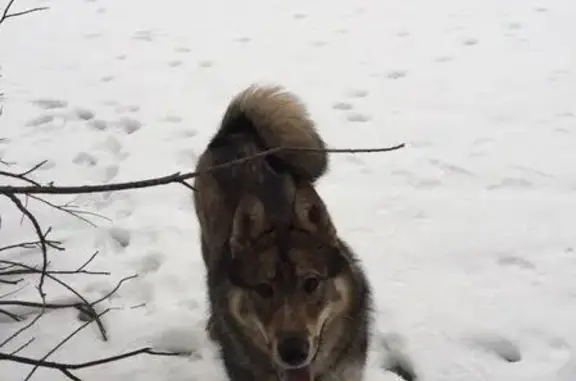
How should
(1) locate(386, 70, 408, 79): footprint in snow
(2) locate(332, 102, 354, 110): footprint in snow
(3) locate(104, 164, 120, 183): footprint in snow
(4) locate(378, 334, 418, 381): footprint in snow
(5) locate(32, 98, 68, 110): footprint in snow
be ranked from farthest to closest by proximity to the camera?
(1) locate(386, 70, 408, 79): footprint in snow → (5) locate(32, 98, 68, 110): footprint in snow → (2) locate(332, 102, 354, 110): footprint in snow → (3) locate(104, 164, 120, 183): footprint in snow → (4) locate(378, 334, 418, 381): footprint in snow

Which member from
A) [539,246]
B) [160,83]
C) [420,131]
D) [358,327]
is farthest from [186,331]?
[160,83]

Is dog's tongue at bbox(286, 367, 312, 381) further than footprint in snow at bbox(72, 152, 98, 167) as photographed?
No

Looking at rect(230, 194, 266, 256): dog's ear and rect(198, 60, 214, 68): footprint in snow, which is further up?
rect(230, 194, 266, 256): dog's ear

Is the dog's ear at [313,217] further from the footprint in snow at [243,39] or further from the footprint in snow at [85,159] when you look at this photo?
the footprint in snow at [243,39]

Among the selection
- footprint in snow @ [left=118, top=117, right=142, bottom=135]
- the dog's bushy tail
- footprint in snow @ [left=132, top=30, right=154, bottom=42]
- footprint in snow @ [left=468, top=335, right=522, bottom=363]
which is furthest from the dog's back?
footprint in snow @ [left=132, top=30, right=154, bottom=42]

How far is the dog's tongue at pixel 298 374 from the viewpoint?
278 centimetres

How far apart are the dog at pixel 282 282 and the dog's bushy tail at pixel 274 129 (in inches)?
0.7

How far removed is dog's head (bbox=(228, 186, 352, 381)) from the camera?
2.67 metres

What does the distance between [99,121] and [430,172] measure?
7.90ft

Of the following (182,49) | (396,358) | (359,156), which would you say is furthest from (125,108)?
(396,358)

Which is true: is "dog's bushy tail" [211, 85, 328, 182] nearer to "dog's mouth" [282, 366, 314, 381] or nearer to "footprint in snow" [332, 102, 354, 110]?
"dog's mouth" [282, 366, 314, 381]

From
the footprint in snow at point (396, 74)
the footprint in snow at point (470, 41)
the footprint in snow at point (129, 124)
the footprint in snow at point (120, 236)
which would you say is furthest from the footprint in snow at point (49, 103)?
the footprint in snow at point (470, 41)

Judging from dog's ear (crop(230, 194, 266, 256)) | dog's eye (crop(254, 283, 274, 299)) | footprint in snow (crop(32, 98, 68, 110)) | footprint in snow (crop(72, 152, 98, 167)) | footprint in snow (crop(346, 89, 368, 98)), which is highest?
dog's ear (crop(230, 194, 266, 256))

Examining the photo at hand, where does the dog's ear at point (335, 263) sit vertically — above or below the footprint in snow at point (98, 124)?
above
